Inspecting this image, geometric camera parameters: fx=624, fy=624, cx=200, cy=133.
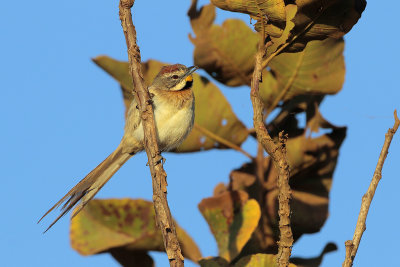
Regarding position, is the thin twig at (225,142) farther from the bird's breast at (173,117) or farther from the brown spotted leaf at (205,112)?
the bird's breast at (173,117)

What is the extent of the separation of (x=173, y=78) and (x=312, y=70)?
61.7 inches

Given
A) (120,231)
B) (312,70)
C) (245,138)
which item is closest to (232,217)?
(245,138)

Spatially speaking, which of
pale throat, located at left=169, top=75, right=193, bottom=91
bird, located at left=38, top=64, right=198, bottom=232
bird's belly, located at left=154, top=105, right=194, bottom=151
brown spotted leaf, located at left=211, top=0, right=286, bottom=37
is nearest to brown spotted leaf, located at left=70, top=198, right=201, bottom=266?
bird, located at left=38, top=64, right=198, bottom=232

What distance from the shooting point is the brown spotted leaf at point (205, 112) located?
247 inches

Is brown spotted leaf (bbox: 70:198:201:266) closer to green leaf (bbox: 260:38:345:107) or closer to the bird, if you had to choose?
the bird

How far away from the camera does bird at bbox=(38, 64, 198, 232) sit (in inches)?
258

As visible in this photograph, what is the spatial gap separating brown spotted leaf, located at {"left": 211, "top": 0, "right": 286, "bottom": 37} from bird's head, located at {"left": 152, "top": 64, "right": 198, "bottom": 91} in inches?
96.2

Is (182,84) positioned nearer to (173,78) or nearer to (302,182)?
(173,78)

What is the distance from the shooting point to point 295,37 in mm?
4344

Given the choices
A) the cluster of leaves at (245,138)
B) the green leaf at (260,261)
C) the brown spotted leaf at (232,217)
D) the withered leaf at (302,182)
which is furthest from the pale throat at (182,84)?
the green leaf at (260,261)

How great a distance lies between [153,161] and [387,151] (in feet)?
4.77

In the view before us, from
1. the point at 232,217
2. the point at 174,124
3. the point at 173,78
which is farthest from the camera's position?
the point at 173,78

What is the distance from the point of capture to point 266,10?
13.8ft

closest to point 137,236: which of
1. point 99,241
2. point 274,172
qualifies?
point 99,241
